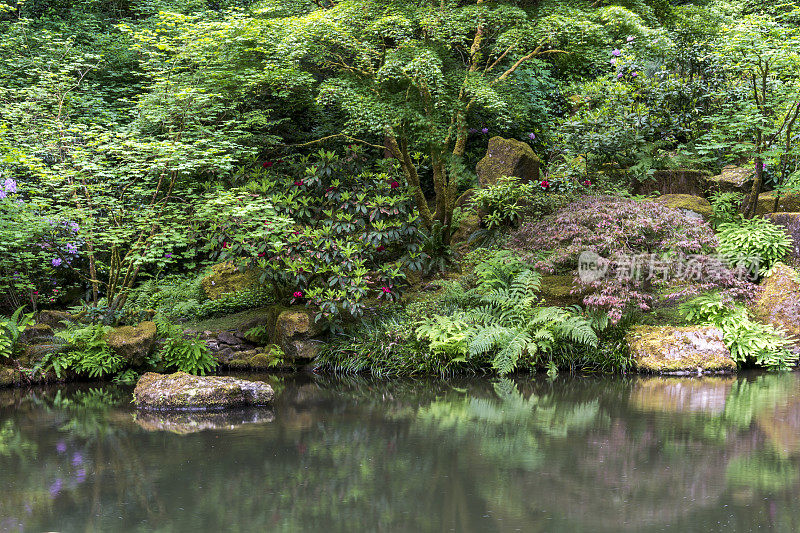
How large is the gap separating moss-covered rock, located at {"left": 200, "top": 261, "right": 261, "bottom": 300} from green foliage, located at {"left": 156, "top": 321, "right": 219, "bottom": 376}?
200cm

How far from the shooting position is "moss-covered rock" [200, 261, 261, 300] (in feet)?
34.9

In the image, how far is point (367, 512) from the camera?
12.8 feet

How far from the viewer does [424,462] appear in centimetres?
489

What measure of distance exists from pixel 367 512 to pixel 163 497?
1331 millimetres

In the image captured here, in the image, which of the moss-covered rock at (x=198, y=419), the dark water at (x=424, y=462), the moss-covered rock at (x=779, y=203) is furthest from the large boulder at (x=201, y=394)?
the moss-covered rock at (x=779, y=203)

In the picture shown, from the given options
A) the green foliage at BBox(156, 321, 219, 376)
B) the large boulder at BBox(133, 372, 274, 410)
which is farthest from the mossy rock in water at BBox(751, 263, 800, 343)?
the green foliage at BBox(156, 321, 219, 376)

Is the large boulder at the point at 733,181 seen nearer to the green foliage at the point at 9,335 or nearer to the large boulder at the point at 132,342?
the large boulder at the point at 132,342

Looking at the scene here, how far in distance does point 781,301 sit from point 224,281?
26.0 feet

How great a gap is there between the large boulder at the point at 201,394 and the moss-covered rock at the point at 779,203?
768 centimetres

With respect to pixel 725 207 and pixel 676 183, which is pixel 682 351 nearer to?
pixel 725 207

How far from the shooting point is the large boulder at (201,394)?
6867mm

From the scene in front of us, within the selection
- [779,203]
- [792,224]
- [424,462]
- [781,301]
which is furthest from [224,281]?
[779,203]

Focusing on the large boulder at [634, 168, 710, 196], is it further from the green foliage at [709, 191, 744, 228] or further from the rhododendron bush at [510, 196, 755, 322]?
the rhododendron bush at [510, 196, 755, 322]

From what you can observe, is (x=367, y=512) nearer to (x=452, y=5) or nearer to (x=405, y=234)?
(x=405, y=234)
